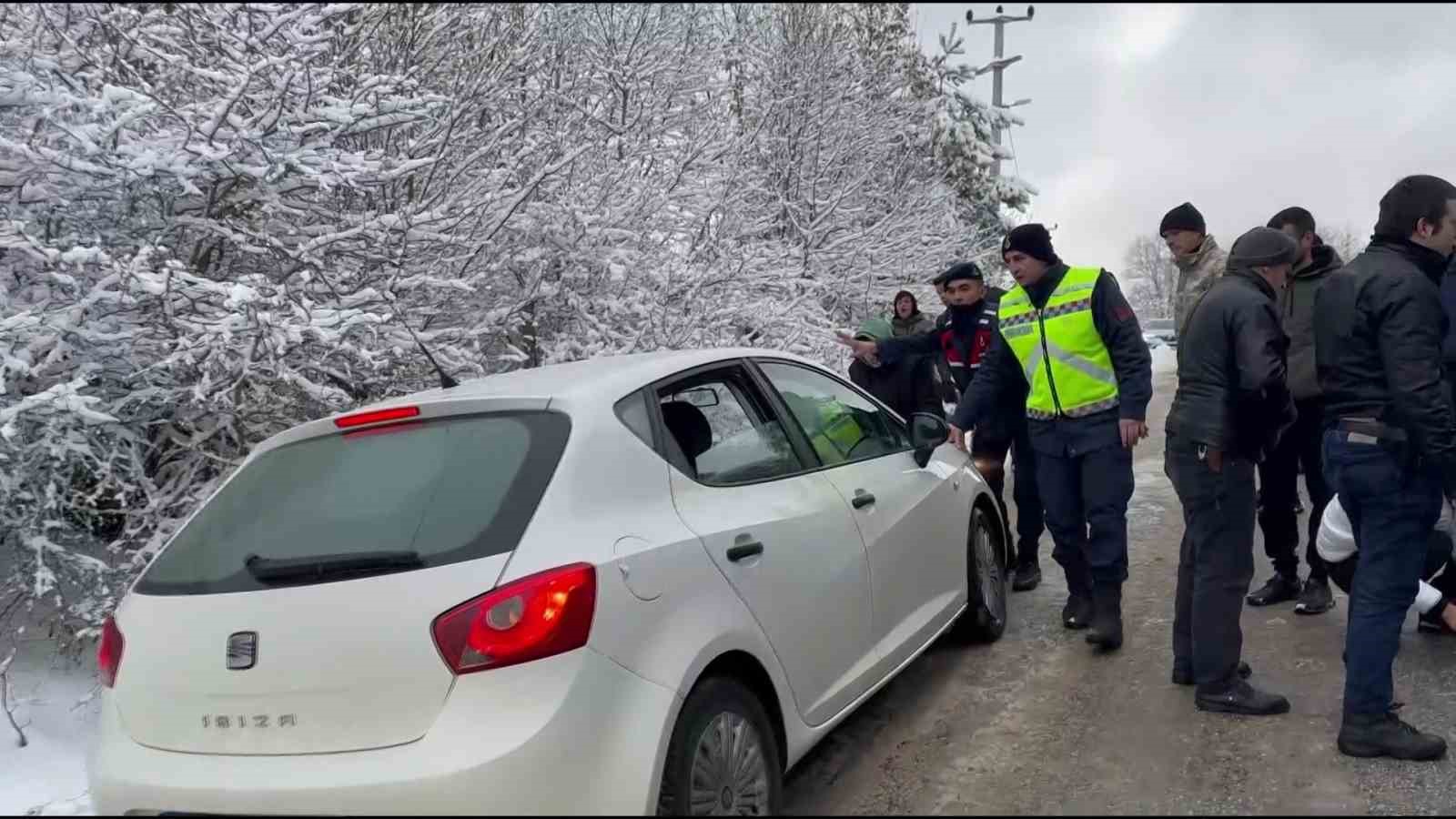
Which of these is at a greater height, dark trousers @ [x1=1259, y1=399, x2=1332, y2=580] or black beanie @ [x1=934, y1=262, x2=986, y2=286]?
black beanie @ [x1=934, y1=262, x2=986, y2=286]

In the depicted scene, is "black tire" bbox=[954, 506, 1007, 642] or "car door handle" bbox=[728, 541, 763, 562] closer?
"car door handle" bbox=[728, 541, 763, 562]

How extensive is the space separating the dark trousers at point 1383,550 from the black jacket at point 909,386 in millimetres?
2985

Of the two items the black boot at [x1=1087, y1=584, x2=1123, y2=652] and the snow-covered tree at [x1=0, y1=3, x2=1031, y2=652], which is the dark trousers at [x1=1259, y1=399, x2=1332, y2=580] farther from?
the snow-covered tree at [x1=0, y1=3, x2=1031, y2=652]

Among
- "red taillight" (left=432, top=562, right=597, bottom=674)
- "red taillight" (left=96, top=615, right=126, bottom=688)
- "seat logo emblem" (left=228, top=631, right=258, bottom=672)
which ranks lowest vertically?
"red taillight" (left=96, top=615, right=126, bottom=688)

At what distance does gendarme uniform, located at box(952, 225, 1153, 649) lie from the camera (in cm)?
450

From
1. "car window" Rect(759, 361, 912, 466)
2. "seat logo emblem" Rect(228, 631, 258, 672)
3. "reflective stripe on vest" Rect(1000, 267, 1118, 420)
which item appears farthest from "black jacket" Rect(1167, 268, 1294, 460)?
"seat logo emblem" Rect(228, 631, 258, 672)

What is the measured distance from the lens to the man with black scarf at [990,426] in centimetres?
575

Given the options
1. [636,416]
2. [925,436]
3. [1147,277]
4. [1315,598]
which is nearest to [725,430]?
[636,416]

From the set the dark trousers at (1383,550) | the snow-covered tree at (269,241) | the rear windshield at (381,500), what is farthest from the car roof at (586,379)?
the dark trousers at (1383,550)

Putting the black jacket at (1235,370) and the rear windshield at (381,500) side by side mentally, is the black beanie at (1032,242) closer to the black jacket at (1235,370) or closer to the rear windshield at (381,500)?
the black jacket at (1235,370)

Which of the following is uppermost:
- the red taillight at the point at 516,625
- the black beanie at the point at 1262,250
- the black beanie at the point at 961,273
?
the black beanie at the point at 1262,250

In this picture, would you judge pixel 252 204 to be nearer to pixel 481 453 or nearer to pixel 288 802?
pixel 481 453

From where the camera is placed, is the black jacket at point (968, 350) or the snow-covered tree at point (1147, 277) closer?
the black jacket at point (968, 350)

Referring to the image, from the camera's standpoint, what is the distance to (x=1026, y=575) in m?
5.93
